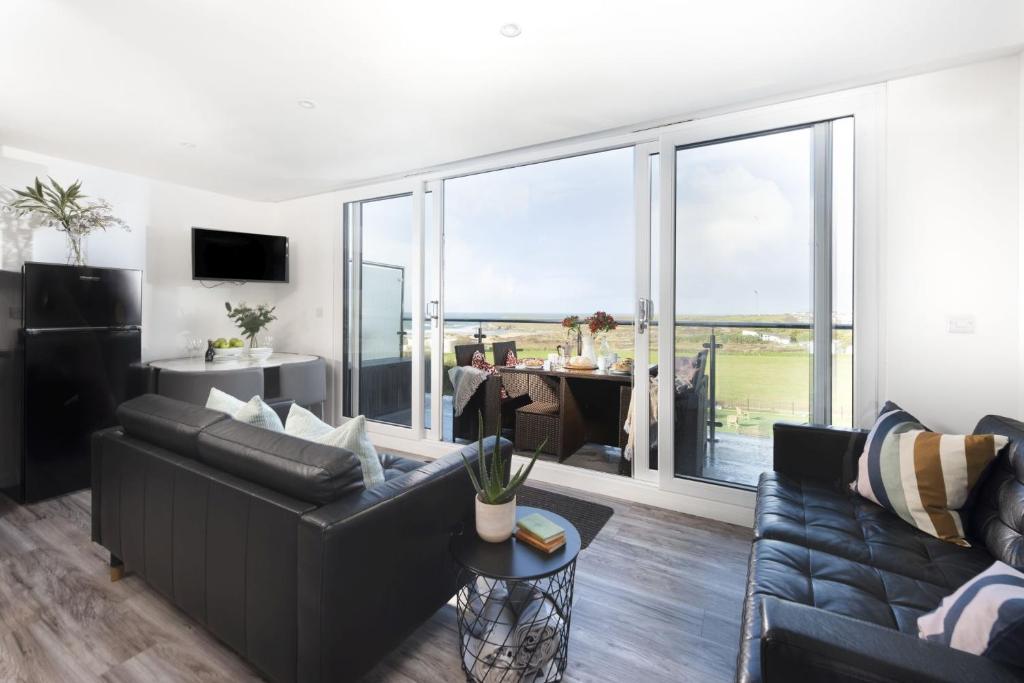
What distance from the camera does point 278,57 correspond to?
7.44 feet

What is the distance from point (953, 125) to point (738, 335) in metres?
1.39

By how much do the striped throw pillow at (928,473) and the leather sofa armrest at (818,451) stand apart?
7.3 inches

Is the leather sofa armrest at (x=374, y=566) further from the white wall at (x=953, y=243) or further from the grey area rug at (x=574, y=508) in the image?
the white wall at (x=953, y=243)

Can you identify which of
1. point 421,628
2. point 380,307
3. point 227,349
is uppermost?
point 380,307

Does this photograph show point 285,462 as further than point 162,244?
No

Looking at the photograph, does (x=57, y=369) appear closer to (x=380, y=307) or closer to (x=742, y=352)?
(x=380, y=307)

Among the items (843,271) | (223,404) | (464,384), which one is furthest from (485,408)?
(843,271)

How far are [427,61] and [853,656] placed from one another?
8.51 feet

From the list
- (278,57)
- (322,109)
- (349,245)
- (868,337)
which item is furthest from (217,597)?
(349,245)

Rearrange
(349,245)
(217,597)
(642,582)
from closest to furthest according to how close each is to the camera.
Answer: (217,597) < (642,582) < (349,245)

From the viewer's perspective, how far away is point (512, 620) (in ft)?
5.50

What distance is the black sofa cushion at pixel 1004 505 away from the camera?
1.47m

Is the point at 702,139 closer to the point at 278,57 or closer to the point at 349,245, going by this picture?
the point at 278,57

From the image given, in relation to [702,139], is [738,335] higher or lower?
lower
